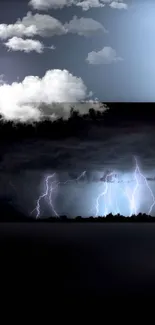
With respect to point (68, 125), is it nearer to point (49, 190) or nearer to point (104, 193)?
point (49, 190)

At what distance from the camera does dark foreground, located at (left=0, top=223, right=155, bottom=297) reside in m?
2.29

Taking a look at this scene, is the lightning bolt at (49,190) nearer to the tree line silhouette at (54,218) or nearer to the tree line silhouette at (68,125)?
the tree line silhouette at (54,218)

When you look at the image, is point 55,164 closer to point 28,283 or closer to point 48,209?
point 48,209

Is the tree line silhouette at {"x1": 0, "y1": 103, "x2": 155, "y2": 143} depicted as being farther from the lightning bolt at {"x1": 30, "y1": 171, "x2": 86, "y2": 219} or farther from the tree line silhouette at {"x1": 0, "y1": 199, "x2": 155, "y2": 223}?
the tree line silhouette at {"x1": 0, "y1": 199, "x2": 155, "y2": 223}

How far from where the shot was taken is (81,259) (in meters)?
2.99

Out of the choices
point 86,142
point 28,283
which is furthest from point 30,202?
point 28,283

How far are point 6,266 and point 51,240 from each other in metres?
1.17

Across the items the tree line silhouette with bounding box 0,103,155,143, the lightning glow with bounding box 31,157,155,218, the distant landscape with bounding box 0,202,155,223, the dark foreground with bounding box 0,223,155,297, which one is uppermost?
the tree line silhouette with bounding box 0,103,155,143

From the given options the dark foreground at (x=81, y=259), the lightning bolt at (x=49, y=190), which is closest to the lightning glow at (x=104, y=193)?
the lightning bolt at (x=49, y=190)

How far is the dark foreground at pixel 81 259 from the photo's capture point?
2.29 meters

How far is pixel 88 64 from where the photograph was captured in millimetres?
4953

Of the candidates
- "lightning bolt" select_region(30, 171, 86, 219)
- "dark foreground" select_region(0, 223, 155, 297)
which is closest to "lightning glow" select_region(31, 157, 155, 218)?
"lightning bolt" select_region(30, 171, 86, 219)

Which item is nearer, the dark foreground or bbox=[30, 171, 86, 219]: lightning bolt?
the dark foreground

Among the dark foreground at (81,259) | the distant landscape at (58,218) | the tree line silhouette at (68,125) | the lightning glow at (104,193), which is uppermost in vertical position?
the tree line silhouette at (68,125)
